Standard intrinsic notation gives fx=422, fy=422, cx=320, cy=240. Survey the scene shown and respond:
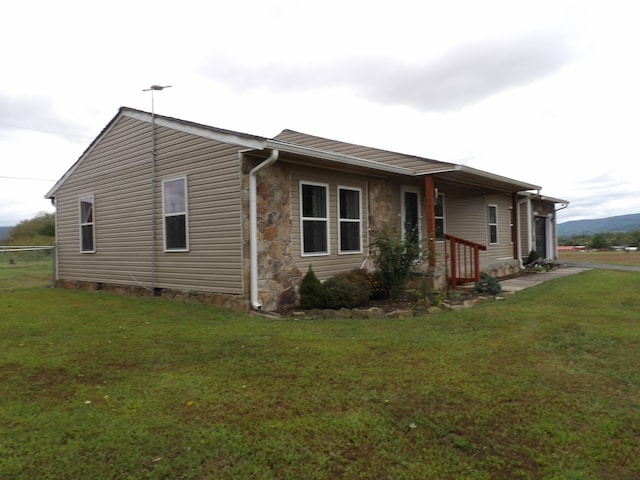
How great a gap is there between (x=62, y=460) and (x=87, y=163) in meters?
9.89

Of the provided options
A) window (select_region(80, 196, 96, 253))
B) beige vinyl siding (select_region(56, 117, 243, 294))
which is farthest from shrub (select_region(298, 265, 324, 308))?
window (select_region(80, 196, 96, 253))

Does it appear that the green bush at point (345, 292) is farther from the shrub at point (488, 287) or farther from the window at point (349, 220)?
the shrub at point (488, 287)

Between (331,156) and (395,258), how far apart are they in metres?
2.19

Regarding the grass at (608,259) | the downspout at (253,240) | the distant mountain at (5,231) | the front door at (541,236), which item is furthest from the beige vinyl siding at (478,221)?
the distant mountain at (5,231)

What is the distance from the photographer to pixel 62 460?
2.42 m

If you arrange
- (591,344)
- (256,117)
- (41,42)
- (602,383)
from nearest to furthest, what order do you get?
(602,383) < (591,344) < (41,42) < (256,117)

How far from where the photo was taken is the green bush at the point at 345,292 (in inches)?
289

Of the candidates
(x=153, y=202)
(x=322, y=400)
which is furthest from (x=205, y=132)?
(x=322, y=400)

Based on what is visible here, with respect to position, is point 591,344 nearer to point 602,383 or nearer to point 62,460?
Answer: point 602,383

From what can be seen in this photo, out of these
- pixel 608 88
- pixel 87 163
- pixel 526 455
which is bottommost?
pixel 526 455

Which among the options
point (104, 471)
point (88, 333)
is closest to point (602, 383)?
point (104, 471)

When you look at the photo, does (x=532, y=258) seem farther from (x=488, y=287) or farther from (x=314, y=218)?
Answer: (x=314, y=218)

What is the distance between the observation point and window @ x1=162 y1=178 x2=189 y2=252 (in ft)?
26.3

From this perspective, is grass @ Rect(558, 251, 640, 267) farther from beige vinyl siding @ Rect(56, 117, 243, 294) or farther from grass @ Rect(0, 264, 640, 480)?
beige vinyl siding @ Rect(56, 117, 243, 294)
